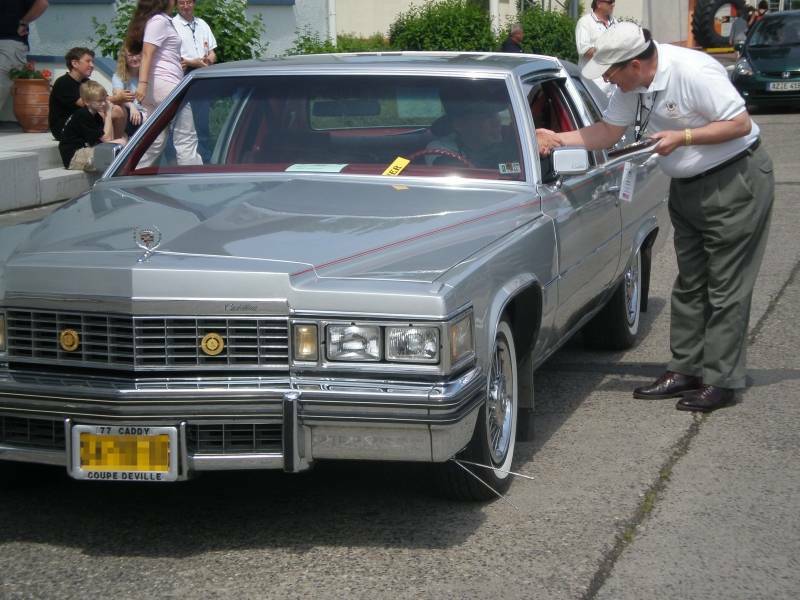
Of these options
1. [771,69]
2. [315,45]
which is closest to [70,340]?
[315,45]

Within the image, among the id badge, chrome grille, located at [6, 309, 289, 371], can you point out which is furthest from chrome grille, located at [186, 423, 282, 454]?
the id badge

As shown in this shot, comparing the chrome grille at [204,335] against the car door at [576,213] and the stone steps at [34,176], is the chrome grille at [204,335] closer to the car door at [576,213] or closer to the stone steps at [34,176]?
the car door at [576,213]

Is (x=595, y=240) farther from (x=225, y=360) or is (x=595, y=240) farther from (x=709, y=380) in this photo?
(x=225, y=360)

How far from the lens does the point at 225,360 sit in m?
4.08

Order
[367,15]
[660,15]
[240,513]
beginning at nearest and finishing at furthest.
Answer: [240,513] < [367,15] < [660,15]

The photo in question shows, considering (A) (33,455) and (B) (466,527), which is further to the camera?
(B) (466,527)

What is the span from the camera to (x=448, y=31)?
22.6 metres

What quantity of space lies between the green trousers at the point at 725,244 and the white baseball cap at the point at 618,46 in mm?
656

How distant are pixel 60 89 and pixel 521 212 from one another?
826 centimetres

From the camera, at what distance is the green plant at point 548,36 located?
2380cm

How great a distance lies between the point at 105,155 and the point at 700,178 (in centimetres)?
268

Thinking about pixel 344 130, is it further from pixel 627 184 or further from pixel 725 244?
pixel 725 244

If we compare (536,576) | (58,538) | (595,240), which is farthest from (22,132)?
(536,576)

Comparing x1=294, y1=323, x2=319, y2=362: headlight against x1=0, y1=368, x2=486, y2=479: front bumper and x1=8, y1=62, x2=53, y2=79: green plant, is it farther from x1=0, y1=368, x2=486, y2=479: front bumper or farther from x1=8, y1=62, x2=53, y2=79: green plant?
x1=8, y1=62, x2=53, y2=79: green plant
